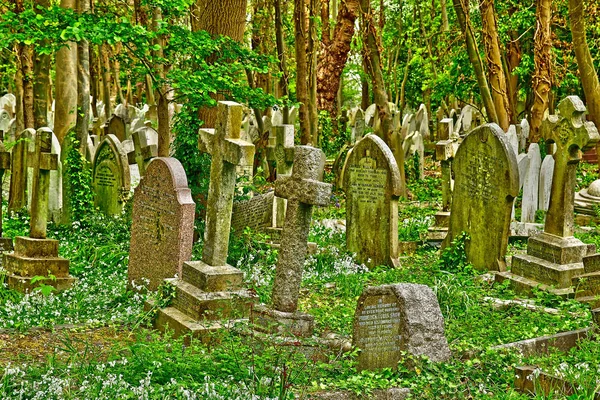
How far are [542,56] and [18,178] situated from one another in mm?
9142

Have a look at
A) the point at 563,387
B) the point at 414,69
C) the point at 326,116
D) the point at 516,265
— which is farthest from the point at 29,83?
the point at 414,69

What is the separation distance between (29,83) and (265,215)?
5.62 m

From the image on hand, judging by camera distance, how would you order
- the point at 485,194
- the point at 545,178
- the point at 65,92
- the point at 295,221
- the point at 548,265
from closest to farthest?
the point at 295,221 → the point at 548,265 → the point at 485,194 → the point at 545,178 → the point at 65,92

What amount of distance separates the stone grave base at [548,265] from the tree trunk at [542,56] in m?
6.81

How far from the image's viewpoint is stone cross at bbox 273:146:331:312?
7223 millimetres

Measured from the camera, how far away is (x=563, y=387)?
5.68 m

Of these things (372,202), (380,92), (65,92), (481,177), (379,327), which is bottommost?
(379,327)

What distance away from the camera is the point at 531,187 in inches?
516

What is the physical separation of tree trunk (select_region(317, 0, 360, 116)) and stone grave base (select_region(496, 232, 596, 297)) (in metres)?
11.3

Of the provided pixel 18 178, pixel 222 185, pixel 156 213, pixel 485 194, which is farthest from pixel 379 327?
pixel 18 178

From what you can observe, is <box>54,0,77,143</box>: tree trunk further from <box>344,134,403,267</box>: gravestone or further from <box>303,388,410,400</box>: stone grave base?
<box>303,388,410,400</box>: stone grave base

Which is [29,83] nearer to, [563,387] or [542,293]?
[542,293]

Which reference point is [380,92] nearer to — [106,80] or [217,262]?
[217,262]

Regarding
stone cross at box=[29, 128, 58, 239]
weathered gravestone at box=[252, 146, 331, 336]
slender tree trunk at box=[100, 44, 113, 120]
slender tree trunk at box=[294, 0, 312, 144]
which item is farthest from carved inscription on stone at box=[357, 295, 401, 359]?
slender tree trunk at box=[100, 44, 113, 120]
